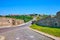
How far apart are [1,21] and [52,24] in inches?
763

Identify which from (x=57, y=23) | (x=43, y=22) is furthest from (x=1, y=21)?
(x=57, y=23)

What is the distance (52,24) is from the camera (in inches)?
1778

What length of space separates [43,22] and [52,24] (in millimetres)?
5933

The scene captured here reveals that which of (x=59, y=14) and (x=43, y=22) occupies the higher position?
(x=59, y=14)

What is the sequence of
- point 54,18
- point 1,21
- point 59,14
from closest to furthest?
point 59,14 → point 54,18 → point 1,21

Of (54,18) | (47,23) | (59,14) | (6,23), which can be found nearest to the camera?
(59,14)

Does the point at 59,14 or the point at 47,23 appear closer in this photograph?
the point at 59,14

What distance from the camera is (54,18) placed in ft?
143

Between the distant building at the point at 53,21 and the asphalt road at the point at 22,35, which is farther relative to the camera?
the distant building at the point at 53,21

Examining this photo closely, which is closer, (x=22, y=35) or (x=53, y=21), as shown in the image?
(x=22, y=35)

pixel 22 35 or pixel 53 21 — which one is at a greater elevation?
pixel 22 35

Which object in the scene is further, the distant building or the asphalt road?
the distant building

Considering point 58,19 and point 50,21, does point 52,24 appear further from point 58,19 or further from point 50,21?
point 58,19

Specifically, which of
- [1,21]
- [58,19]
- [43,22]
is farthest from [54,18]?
[1,21]
